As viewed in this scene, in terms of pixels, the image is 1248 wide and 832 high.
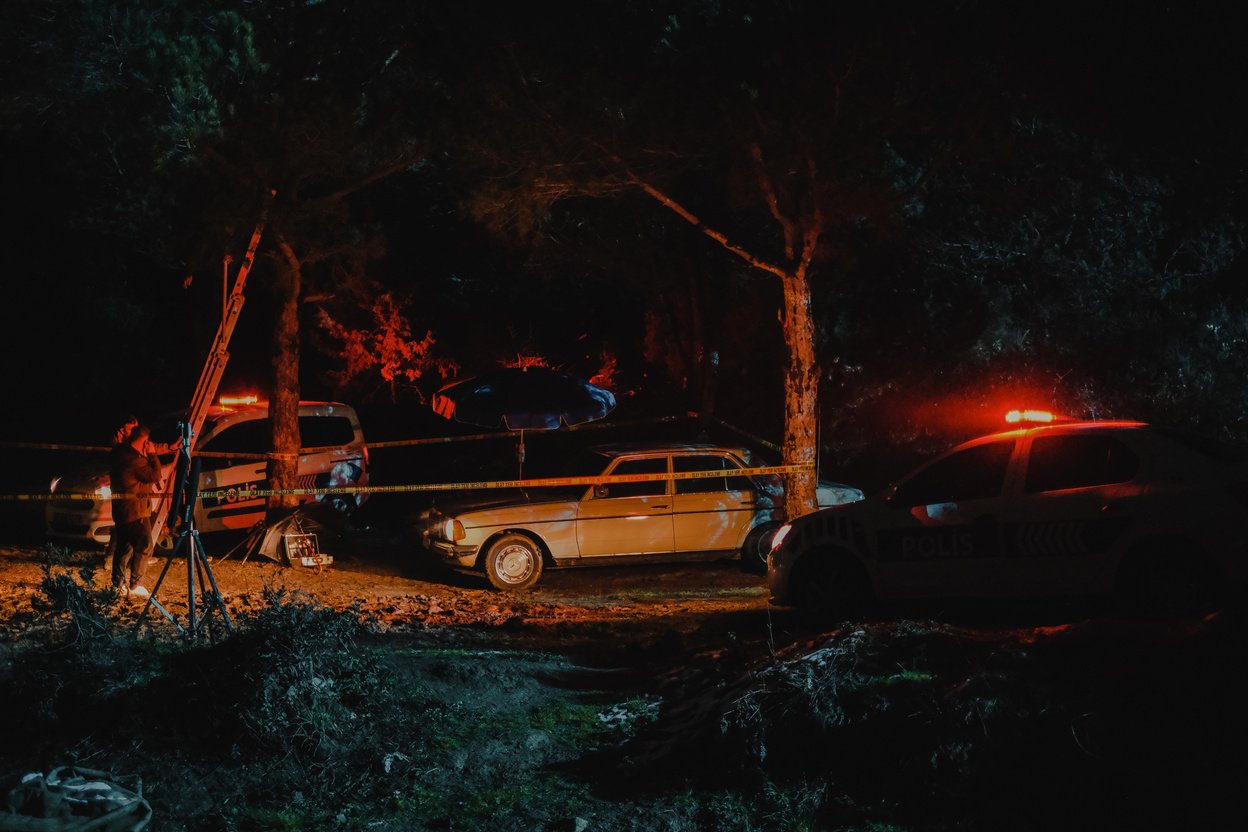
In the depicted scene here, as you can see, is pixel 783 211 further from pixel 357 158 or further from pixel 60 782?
pixel 60 782

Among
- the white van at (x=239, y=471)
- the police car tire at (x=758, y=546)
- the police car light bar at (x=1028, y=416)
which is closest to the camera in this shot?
the police car light bar at (x=1028, y=416)

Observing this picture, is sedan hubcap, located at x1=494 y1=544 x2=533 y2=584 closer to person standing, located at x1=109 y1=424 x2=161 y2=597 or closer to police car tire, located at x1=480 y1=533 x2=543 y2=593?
police car tire, located at x1=480 y1=533 x2=543 y2=593

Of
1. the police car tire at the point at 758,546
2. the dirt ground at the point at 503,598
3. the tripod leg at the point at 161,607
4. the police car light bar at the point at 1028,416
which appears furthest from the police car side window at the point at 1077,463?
the tripod leg at the point at 161,607

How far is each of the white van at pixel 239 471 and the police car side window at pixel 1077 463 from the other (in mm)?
9325

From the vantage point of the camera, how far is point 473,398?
1508 cm

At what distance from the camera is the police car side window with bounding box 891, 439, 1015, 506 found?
26.7ft

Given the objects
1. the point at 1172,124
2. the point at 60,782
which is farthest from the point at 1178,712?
the point at 1172,124

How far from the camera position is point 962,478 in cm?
831

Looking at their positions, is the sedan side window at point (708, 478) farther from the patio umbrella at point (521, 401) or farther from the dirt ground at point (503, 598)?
the patio umbrella at point (521, 401)

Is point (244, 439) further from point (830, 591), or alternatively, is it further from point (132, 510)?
point (830, 591)

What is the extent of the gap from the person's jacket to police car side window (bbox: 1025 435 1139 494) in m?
7.59

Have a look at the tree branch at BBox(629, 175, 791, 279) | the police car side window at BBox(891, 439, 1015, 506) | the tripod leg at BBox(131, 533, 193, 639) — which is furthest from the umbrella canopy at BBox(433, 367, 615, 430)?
the police car side window at BBox(891, 439, 1015, 506)

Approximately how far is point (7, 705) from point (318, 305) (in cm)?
1683

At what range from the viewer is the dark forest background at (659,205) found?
13211 millimetres
